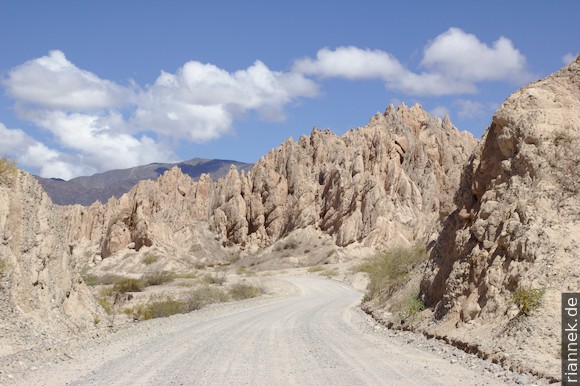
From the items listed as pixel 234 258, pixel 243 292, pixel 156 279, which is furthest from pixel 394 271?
pixel 234 258

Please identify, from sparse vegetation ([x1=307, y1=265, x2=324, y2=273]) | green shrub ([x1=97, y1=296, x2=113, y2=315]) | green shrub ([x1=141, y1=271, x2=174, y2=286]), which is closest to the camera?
green shrub ([x1=97, y1=296, x2=113, y2=315])

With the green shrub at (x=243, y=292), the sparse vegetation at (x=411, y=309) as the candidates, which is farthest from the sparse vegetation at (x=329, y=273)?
the sparse vegetation at (x=411, y=309)

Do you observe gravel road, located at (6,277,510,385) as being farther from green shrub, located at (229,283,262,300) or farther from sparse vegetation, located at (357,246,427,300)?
green shrub, located at (229,283,262,300)

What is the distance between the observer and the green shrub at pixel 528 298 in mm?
13375

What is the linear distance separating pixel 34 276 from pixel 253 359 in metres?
7.06

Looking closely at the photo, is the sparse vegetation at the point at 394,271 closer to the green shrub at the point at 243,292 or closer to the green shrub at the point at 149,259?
the green shrub at the point at 243,292

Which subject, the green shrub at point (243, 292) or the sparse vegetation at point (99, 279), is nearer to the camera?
the green shrub at point (243, 292)

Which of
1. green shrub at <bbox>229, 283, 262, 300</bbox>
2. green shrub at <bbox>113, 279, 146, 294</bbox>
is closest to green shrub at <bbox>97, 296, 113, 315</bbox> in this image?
green shrub at <bbox>229, 283, 262, 300</bbox>

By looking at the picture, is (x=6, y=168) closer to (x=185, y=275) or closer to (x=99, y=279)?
(x=99, y=279)

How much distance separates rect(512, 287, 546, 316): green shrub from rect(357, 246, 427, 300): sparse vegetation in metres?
12.8

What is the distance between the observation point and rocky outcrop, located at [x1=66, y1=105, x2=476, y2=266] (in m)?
79.3

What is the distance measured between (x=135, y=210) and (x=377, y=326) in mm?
65416

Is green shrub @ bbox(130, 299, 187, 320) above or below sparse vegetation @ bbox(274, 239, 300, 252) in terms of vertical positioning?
below

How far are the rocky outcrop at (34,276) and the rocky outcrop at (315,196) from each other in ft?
184
